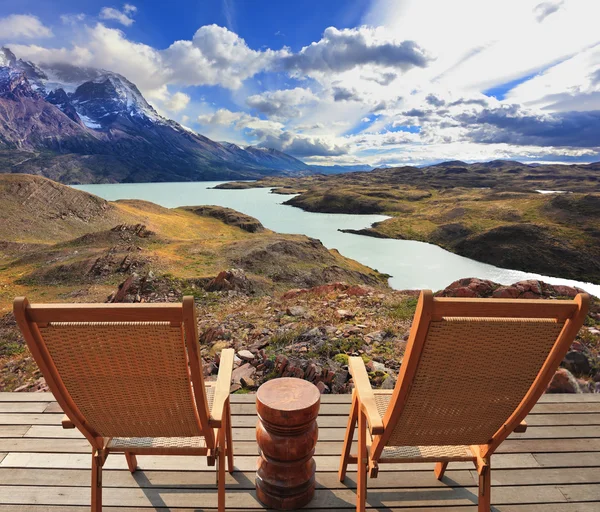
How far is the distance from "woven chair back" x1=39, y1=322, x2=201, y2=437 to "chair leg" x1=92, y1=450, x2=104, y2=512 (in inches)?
8.1

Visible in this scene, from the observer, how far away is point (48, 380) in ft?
6.51

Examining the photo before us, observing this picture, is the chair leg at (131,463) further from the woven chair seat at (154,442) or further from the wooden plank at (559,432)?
the wooden plank at (559,432)

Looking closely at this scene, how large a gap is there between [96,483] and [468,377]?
7.88ft

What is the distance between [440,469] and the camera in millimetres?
3092

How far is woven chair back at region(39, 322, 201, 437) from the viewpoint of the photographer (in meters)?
1.83

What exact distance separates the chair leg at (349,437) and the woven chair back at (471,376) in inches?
21.9

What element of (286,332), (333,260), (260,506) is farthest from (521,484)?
(333,260)

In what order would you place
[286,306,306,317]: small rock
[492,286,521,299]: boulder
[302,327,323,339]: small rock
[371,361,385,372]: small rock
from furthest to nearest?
[492,286,521,299]: boulder, [286,306,306,317]: small rock, [302,327,323,339]: small rock, [371,361,385,372]: small rock

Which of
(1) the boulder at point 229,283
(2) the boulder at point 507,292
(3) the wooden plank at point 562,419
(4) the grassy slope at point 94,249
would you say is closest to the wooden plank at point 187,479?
(3) the wooden plank at point 562,419

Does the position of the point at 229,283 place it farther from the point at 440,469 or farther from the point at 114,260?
the point at 440,469

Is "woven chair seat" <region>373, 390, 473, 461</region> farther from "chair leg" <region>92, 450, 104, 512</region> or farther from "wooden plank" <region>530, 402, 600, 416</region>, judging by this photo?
"wooden plank" <region>530, 402, 600, 416</region>

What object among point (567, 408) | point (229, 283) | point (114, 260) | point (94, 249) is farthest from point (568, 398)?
point (94, 249)

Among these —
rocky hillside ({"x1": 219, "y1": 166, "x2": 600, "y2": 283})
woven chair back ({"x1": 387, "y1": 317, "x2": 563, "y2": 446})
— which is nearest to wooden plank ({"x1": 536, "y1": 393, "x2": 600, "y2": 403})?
woven chair back ({"x1": 387, "y1": 317, "x2": 563, "y2": 446})

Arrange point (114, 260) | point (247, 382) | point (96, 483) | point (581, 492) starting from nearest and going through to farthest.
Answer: point (96, 483) < point (581, 492) < point (247, 382) < point (114, 260)
